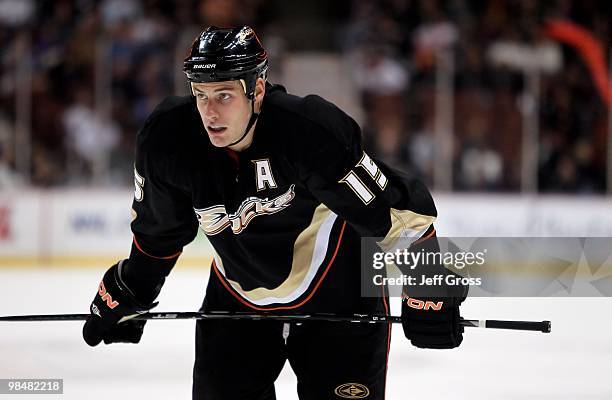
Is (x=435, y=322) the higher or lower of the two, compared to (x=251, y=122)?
lower

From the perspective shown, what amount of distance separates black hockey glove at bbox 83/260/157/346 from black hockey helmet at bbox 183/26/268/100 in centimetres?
65

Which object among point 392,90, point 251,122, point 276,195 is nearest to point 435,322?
point 276,195

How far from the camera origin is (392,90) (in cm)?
811

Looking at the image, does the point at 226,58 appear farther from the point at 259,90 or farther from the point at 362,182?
the point at 362,182

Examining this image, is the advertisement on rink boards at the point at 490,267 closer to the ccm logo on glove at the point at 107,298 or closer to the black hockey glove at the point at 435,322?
the black hockey glove at the point at 435,322

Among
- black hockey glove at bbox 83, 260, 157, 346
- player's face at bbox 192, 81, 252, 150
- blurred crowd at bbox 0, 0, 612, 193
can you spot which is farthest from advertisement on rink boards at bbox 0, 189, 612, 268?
player's face at bbox 192, 81, 252, 150

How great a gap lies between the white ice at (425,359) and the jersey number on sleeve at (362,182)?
4.21 ft

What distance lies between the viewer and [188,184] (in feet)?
7.99

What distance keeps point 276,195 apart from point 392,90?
5784mm

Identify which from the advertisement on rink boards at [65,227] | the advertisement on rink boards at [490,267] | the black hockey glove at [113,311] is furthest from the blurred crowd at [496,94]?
the black hockey glove at [113,311]

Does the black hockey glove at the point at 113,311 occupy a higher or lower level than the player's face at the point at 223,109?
lower

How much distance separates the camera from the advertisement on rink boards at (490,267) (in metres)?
2.49

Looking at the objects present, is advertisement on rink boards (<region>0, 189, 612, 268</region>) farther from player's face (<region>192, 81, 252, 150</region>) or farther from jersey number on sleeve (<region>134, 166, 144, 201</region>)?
player's face (<region>192, 81, 252, 150</region>)

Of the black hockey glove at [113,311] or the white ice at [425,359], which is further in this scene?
the white ice at [425,359]
